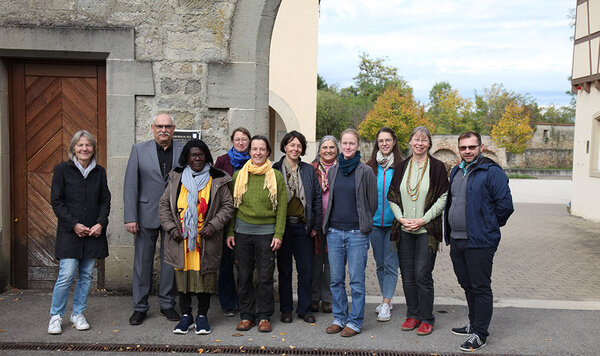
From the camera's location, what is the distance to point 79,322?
481cm

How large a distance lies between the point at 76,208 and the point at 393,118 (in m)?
38.7

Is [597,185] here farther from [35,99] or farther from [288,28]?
[35,99]

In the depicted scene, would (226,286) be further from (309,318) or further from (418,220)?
(418,220)

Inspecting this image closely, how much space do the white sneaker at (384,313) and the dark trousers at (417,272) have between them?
261 mm

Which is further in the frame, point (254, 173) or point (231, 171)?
point (231, 171)

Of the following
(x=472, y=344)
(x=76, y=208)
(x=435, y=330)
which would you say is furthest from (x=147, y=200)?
(x=472, y=344)

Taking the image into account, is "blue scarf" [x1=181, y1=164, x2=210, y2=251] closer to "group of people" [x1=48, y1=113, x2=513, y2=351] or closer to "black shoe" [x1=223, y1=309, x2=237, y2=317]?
"group of people" [x1=48, y1=113, x2=513, y2=351]

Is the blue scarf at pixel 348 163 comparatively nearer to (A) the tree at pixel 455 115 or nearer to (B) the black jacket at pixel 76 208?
(B) the black jacket at pixel 76 208

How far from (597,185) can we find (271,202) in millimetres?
11674

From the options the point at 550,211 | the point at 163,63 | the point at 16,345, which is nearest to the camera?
the point at 16,345

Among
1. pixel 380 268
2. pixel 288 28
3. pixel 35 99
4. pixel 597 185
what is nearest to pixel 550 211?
pixel 597 185

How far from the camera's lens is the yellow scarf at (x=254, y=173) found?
4707 mm

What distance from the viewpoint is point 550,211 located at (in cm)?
1577

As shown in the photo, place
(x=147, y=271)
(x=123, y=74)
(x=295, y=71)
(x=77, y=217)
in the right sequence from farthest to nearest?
(x=295, y=71), (x=123, y=74), (x=147, y=271), (x=77, y=217)
